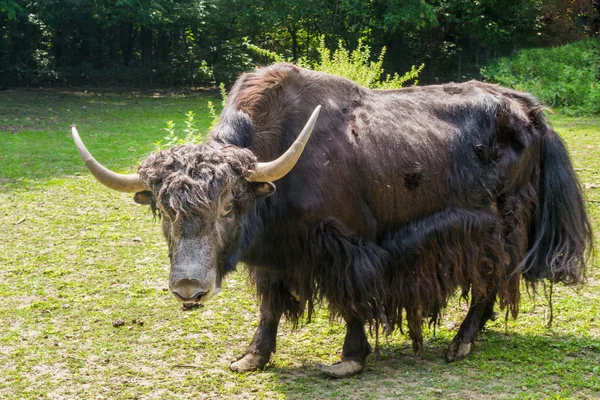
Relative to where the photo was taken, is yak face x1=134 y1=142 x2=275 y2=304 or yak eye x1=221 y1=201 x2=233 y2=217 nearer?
yak face x1=134 y1=142 x2=275 y2=304

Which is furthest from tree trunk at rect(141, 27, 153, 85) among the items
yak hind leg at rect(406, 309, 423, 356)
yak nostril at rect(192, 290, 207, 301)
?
yak nostril at rect(192, 290, 207, 301)

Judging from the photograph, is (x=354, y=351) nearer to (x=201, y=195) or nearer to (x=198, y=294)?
(x=198, y=294)

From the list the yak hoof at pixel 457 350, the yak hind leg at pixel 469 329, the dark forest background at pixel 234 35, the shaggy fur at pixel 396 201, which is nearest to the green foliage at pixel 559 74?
the dark forest background at pixel 234 35

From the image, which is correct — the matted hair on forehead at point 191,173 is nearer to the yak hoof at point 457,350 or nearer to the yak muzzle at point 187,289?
the yak muzzle at point 187,289

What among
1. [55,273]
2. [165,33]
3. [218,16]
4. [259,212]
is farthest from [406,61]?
[259,212]

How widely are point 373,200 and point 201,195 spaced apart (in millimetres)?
1343

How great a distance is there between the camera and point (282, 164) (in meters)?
3.97

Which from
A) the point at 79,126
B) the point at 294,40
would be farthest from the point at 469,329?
the point at 294,40

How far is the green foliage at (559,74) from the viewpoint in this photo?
624 inches

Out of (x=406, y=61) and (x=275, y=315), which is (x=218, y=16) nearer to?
(x=406, y=61)

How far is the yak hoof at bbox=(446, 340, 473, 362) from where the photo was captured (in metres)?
4.88

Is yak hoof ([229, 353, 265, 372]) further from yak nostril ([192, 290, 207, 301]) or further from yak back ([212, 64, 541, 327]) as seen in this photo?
yak nostril ([192, 290, 207, 301])

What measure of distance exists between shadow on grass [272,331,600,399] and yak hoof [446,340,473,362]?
5 cm

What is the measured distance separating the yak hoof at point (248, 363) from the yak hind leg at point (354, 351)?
0.39 m
